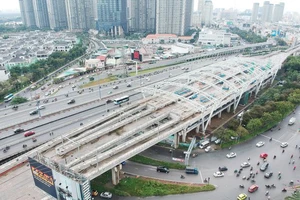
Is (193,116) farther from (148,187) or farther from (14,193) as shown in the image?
(14,193)

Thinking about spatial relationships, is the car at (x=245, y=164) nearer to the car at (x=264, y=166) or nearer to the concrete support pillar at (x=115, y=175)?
the car at (x=264, y=166)

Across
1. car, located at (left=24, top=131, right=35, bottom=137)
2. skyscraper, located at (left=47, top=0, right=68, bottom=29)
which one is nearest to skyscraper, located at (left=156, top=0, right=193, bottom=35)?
skyscraper, located at (left=47, top=0, right=68, bottom=29)

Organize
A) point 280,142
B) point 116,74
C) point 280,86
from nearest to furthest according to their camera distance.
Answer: point 280,142
point 280,86
point 116,74

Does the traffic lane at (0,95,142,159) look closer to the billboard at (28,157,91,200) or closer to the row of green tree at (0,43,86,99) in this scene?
the billboard at (28,157,91,200)

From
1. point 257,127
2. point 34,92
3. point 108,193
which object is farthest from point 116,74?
point 108,193

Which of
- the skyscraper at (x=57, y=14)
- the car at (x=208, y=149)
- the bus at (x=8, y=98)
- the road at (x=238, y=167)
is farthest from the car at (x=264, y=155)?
the skyscraper at (x=57, y=14)

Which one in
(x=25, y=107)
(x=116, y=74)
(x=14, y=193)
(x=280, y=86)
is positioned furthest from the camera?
(x=116, y=74)

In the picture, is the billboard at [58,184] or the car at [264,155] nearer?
the billboard at [58,184]
